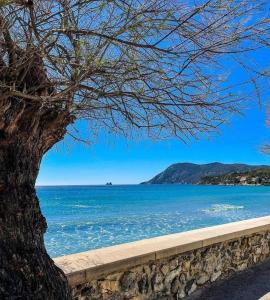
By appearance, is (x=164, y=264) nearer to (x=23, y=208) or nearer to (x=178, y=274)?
(x=178, y=274)

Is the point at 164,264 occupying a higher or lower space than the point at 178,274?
higher

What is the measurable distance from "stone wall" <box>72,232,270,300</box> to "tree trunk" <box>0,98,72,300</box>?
120 cm

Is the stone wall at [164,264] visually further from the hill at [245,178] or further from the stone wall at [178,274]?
the hill at [245,178]

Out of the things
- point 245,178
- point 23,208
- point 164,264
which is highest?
point 245,178

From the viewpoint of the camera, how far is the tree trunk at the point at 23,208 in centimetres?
304

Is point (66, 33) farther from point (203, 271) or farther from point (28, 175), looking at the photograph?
point (203, 271)

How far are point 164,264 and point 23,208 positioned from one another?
2.62 metres

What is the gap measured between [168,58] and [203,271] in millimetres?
3536

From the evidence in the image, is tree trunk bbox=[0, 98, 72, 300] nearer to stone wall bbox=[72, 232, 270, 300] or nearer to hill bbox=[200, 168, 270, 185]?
stone wall bbox=[72, 232, 270, 300]

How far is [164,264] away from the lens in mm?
5410

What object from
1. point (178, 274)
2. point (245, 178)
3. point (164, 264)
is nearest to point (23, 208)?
point (164, 264)

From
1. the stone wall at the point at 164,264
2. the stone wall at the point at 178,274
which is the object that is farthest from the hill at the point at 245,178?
the stone wall at the point at 164,264

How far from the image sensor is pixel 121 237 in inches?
960

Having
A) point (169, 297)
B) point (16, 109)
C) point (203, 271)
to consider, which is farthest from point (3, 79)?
point (203, 271)
